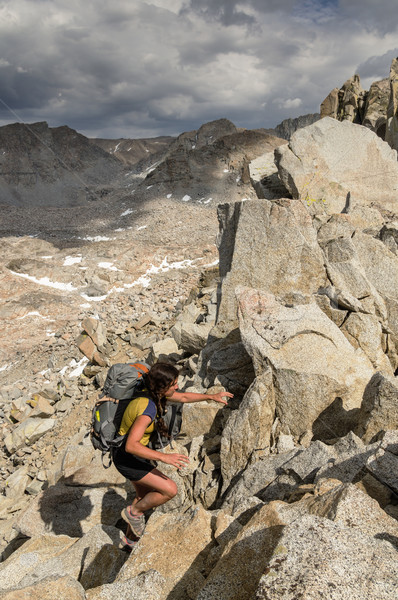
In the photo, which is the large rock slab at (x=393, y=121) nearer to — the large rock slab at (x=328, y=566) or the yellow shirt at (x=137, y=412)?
the yellow shirt at (x=137, y=412)

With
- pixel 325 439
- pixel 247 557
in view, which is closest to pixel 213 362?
pixel 325 439

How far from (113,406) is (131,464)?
822 mm

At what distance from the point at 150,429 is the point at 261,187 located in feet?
39.9

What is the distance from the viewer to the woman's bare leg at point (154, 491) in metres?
4.56

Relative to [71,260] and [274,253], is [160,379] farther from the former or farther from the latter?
[71,260]

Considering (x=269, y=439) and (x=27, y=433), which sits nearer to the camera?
(x=269, y=439)

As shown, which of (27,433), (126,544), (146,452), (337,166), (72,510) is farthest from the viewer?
(337,166)

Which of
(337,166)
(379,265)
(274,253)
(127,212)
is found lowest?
(379,265)

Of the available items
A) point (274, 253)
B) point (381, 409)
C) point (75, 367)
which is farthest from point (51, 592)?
point (75, 367)

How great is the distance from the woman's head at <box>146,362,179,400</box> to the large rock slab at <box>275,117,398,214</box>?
33.4 feet

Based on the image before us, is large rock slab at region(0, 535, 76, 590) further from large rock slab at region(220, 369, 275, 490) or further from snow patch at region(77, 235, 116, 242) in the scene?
snow patch at region(77, 235, 116, 242)

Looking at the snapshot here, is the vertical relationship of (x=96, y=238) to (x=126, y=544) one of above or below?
above

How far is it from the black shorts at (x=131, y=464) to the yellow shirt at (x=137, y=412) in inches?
13.7

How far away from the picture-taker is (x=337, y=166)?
42.8ft
